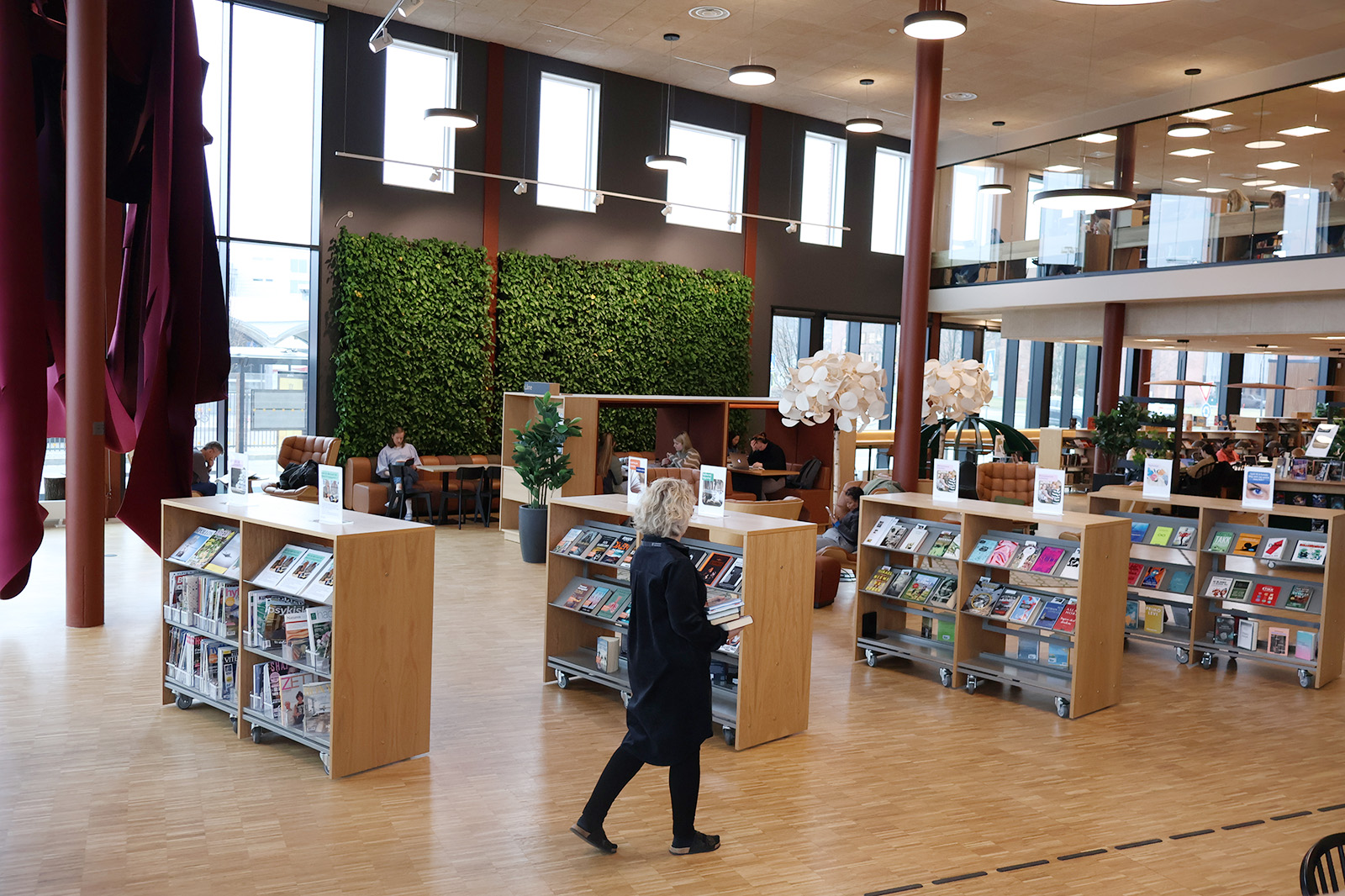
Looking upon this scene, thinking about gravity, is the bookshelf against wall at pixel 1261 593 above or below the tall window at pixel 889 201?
below

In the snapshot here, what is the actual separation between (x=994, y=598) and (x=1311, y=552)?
224 centimetres

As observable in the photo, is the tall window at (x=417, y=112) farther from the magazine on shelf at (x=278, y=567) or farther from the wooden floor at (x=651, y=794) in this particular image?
the magazine on shelf at (x=278, y=567)

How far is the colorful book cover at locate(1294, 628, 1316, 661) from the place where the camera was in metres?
6.83

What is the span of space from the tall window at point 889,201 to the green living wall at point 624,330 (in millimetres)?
3360

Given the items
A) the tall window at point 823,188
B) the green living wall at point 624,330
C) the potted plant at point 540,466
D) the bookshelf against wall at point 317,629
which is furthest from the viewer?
the tall window at point 823,188

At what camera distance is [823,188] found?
1734cm

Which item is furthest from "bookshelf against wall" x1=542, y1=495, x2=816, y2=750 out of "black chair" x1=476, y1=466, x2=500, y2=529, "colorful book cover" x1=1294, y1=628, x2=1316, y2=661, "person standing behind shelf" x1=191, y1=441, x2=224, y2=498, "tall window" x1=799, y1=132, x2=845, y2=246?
"tall window" x1=799, y1=132, x2=845, y2=246

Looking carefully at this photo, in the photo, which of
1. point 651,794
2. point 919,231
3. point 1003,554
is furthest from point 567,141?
point 651,794

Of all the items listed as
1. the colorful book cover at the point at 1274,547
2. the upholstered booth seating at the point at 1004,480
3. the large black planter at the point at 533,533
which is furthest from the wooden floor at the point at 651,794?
the upholstered booth seating at the point at 1004,480

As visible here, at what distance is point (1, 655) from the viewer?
247 inches

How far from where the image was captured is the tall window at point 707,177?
51.2 ft

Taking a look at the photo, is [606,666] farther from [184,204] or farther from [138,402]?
[184,204]

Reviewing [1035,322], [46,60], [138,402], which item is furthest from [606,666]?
[1035,322]

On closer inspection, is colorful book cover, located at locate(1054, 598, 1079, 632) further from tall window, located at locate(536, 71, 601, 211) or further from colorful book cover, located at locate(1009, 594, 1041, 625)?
tall window, located at locate(536, 71, 601, 211)
